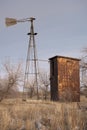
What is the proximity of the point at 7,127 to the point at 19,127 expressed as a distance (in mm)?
457

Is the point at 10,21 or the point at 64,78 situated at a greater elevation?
the point at 10,21

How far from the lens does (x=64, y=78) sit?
35.2 meters

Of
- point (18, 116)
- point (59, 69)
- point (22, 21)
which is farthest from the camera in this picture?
point (22, 21)

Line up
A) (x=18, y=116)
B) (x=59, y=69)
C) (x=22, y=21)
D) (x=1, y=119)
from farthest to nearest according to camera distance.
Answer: (x=22, y=21) < (x=59, y=69) < (x=18, y=116) < (x=1, y=119)

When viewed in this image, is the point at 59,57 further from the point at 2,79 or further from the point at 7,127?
the point at 7,127

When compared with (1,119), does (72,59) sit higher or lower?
higher

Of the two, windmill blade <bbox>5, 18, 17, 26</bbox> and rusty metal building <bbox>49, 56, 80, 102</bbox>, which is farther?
windmill blade <bbox>5, 18, 17, 26</bbox>

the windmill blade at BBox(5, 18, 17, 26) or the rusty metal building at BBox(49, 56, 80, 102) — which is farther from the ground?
the windmill blade at BBox(5, 18, 17, 26)

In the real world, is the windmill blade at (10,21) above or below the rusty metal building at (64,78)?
above

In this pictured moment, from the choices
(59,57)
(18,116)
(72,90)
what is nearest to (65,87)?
(72,90)

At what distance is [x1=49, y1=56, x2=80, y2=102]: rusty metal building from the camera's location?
34562 millimetres

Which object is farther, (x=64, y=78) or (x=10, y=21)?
(x=10, y=21)

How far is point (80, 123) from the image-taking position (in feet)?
35.7

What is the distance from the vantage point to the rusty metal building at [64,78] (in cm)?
3456
